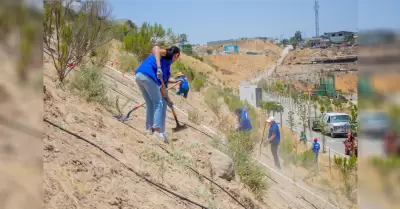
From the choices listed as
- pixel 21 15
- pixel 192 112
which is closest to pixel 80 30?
pixel 192 112

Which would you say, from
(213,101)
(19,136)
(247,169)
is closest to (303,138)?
(247,169)

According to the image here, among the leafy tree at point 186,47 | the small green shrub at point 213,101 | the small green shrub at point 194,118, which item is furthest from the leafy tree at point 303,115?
the leafy tree at point 186,47

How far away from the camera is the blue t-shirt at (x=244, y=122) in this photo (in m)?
7.38

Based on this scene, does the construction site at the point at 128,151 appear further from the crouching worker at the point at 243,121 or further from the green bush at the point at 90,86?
the crouching worker at the point at 243,121

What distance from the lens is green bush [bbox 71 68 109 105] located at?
605 cm

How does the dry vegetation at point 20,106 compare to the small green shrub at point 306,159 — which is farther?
the small green shrub at point 306,159

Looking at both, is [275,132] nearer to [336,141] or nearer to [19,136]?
[336,141]

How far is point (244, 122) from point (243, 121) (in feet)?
0.07

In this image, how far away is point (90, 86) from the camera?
6.11m

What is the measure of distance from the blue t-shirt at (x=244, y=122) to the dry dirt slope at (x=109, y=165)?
1.51 m

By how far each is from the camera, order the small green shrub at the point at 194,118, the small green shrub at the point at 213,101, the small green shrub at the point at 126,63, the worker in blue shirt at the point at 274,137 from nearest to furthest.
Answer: the worker in blue shirt at the point at 274,137, the small green shrub at the point at 194,118, the small green shrub at the point at 126,63, the small green shrub at the point at 213,101

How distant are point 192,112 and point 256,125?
1265mm

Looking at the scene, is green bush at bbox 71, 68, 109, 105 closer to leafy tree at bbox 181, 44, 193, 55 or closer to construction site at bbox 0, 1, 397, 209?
construction site at bbox 0, 1, 397, 209

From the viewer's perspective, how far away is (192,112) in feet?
28.2
